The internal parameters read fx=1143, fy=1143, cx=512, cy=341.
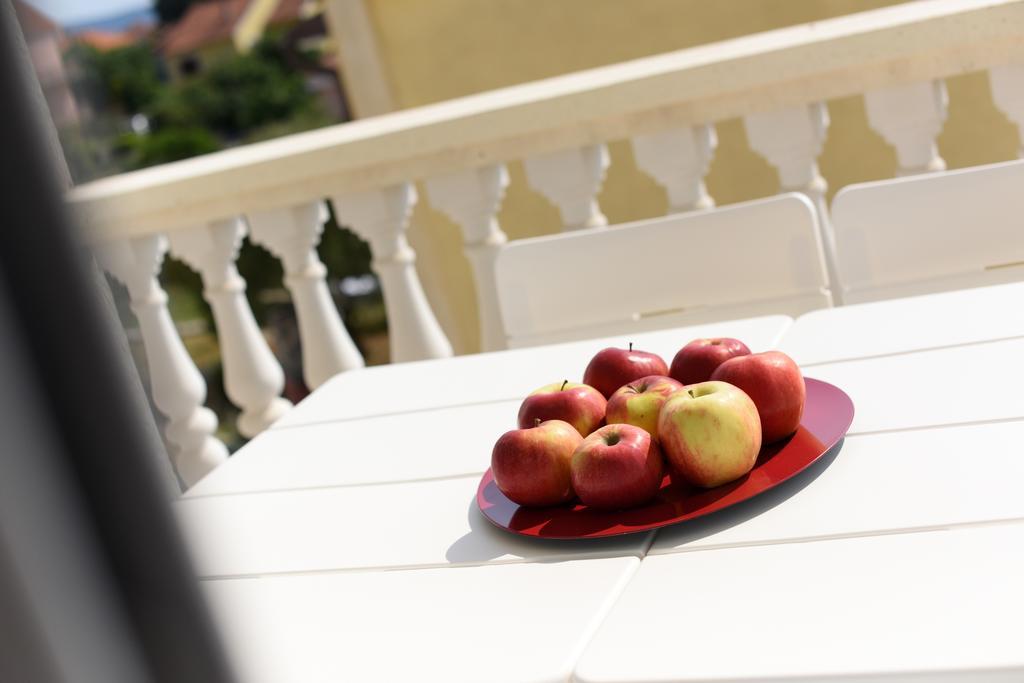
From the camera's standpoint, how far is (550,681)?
0.78 meters

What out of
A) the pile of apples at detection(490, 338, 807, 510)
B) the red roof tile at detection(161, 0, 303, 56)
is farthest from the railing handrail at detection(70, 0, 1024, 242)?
the red roof tile at detection(161, 0, 303, 56)

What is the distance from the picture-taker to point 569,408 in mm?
1097

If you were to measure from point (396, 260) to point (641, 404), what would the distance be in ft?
4.99

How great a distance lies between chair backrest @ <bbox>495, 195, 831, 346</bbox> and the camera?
1839mm

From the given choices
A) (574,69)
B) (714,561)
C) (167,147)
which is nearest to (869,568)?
(714,561)

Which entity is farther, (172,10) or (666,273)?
(172,10)

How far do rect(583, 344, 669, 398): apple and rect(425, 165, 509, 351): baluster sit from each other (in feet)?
3.88

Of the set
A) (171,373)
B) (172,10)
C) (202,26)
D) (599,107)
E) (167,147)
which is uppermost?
(172,10)

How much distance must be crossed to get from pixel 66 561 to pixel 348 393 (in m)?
1.57

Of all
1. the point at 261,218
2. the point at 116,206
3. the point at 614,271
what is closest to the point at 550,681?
the point at 116,206

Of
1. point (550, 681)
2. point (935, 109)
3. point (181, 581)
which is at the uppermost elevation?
point (181, 581)

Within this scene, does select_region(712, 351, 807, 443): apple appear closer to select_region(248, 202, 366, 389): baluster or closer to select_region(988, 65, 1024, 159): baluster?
select_region(988, 65, 1024, 159): baluster

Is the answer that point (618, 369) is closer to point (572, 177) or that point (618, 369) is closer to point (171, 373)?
point (572, 177)

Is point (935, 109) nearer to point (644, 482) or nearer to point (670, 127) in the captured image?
point (670, 127)
